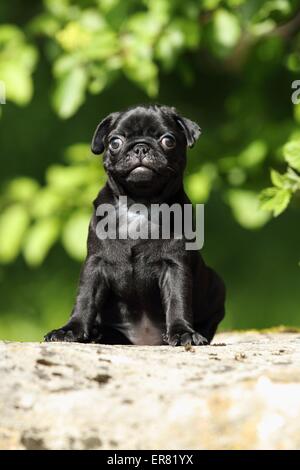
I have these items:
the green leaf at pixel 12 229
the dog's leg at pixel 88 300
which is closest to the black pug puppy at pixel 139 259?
the dog's leg at pixel 88 300

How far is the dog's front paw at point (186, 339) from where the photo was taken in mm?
3699

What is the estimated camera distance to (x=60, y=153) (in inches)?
311

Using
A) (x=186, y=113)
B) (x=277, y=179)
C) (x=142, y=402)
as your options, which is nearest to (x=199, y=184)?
(x=277, y=179)

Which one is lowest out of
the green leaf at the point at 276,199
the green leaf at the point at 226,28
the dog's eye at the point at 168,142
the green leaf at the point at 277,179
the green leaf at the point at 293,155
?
the dog's eye at the point at 168,142

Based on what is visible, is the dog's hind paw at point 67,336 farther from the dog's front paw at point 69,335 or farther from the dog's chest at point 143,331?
the dog's chest at point 143,331

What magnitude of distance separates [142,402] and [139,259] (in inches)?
46.7

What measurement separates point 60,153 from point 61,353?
485 centimetres

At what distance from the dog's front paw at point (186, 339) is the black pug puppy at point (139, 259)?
0.01 meters

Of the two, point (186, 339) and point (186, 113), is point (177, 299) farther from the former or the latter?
point (186, 113)

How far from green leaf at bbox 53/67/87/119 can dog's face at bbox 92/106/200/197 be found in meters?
1.63

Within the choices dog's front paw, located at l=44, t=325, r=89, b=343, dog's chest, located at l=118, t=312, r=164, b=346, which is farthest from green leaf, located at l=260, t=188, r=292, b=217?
dog's front paw, located at l=44, t=325, r=89, b=343

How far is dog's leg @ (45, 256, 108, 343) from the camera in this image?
391 centimetres

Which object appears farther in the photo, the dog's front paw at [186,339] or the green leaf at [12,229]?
the green leaf at [12,229]

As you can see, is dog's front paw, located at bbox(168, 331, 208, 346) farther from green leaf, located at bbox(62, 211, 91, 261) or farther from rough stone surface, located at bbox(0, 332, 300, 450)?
green leaf, located at bbox(62, 211, 91, 261)
